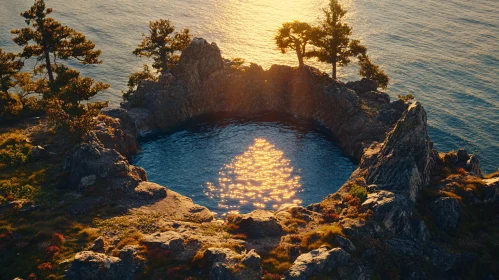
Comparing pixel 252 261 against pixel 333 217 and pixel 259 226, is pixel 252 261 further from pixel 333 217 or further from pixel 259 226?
pixel 333 217

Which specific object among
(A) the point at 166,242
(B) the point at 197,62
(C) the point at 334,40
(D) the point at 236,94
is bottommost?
(A) the point at 166,242

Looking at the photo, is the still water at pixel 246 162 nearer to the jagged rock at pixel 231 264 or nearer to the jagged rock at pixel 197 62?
the jagged rock at pixel 197 62

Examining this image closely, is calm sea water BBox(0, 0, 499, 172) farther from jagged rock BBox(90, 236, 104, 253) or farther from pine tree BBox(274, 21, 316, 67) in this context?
jagged rock BBox(90, 236, 104, 253)

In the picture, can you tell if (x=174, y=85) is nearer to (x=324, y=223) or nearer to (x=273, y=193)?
(x=273, y=193)

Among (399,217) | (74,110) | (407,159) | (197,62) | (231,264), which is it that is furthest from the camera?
(197,62)

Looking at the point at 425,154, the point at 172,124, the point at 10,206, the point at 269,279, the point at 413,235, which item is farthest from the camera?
the point at 172,124

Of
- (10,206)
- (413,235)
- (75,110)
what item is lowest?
(10,206)

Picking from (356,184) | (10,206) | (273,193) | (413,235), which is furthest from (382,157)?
(10,206)

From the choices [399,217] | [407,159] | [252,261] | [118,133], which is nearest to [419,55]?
[407,159]
